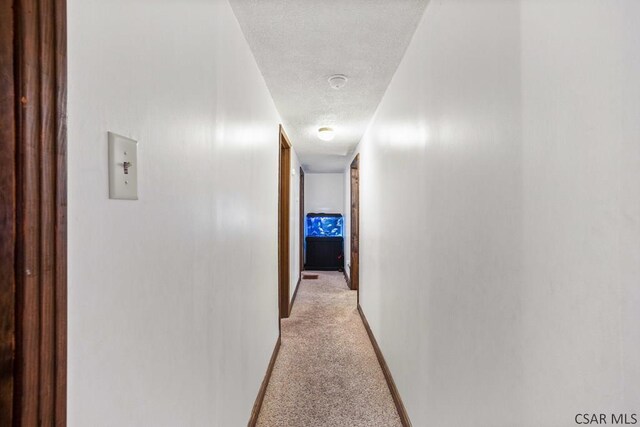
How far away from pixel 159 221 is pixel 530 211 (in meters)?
0.97

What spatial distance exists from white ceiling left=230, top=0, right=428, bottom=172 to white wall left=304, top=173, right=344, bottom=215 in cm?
456

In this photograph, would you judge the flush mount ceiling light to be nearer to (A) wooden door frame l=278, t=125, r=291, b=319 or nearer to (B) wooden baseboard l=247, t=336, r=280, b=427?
(A) wooden door frame l=278, t=125, r=291, b=319

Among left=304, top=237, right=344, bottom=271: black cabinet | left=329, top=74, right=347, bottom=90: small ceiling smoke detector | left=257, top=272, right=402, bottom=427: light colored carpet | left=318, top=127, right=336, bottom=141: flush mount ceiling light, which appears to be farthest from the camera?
left=304, top=237, right=344, bottom=271: black cabinet

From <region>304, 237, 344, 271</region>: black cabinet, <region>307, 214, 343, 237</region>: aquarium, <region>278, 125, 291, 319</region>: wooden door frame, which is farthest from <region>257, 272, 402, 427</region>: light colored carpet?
<region>307, 214, 343, 237</region>: aquarium

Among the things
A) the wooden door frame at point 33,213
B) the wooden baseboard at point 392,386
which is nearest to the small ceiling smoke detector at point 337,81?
the wooden door frame at point 33,213

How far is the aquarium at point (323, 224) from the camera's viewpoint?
7402mm

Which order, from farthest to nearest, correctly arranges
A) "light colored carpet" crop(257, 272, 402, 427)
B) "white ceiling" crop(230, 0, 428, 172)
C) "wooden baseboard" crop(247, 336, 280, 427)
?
1. "light colored carpet" crop(257, 272, 402, 427)
2. "wooden baseboard" crop(247, 336, 280, 427)
3. "white ceiling" crop(230, 0, 428, 172)

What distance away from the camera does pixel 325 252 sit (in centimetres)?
726

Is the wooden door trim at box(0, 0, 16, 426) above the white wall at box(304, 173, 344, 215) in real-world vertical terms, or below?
below

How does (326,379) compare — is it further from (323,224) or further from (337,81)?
(323,224)

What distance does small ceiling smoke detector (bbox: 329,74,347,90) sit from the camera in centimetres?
235

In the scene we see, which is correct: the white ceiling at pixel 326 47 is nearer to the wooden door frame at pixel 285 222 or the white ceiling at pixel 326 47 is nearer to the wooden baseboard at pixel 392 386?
the wooden door frame at pixel 285 222

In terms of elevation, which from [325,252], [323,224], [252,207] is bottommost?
[325,252]

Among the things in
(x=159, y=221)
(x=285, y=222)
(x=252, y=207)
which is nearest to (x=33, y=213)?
(x=159, y=221)
